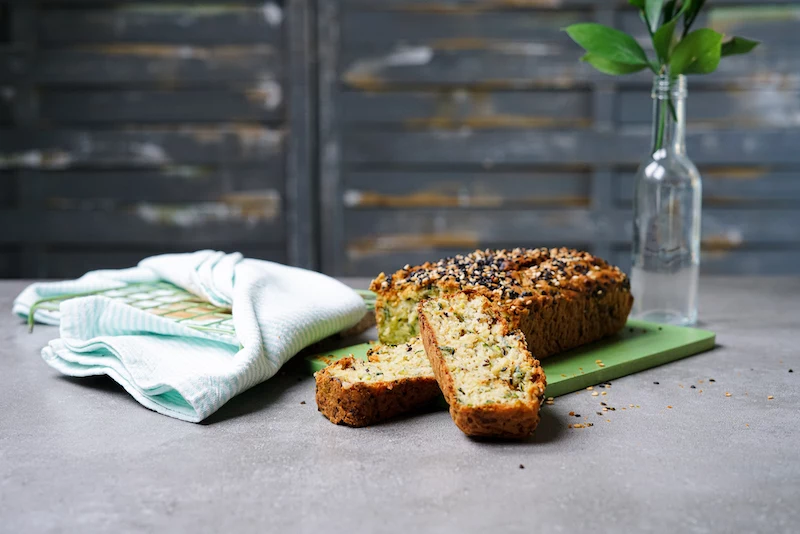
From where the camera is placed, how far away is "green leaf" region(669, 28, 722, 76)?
4.88ft

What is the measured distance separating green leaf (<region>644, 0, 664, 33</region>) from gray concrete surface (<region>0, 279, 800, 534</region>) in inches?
28.5

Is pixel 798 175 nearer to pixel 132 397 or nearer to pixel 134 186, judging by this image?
pixel 134 186

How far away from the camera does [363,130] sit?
13.3ft

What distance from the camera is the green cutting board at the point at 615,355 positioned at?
122 cm

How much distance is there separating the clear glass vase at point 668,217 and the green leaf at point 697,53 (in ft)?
0.08

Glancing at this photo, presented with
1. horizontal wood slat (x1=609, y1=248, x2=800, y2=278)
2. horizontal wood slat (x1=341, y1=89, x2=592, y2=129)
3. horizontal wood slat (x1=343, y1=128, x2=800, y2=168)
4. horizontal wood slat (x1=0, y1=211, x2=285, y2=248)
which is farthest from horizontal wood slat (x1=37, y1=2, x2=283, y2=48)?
horizontal wood slat (x1=609, y1=248, x2=800, y2=278)

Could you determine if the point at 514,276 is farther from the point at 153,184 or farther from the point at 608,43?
the point at 153,184

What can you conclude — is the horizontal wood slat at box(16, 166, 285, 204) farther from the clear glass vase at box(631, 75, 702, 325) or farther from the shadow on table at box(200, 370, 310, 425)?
the shadow on table at box(200, 370, 310, 425)

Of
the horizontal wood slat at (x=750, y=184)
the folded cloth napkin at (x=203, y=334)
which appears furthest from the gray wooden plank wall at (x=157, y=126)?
the folded cloth napkin at (x=203, y=334)

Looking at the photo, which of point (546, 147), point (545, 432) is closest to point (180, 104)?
point (546, 147)

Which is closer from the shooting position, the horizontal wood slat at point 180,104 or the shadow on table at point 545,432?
the shadow on table at point 545,432

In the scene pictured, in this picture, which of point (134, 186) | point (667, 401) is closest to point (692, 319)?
point (667, 401)

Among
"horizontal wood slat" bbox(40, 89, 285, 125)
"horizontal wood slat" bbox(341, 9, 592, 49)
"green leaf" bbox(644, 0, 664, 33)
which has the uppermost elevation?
"horizontal wood slat" bbox(341, 9, 592, 49)

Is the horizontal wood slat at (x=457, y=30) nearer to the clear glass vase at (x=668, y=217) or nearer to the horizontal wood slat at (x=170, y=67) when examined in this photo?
the horizontal wood slat at (x=170, y=67)
